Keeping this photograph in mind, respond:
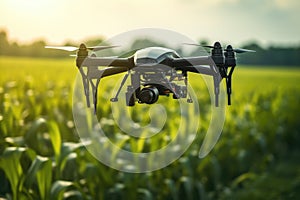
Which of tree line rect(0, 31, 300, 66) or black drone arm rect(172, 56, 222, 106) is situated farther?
tree line rect(0, 31, 300, 66)

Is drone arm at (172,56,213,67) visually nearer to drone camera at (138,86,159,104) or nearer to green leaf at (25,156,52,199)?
drone camera at (138,86,159,104)

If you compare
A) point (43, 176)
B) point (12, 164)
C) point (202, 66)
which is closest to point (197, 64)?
point (202, 66)

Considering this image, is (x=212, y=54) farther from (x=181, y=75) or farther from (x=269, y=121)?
(x=269, y=121)

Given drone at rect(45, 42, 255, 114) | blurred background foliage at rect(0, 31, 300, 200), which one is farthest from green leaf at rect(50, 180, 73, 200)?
drone at rect(45, 42, 255, 114)

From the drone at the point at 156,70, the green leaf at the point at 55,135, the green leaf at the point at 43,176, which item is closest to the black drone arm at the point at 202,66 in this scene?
the drone at the point at 156,70

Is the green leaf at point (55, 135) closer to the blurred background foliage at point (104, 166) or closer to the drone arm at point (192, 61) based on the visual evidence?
the blurred background foliage at point (104, 166)

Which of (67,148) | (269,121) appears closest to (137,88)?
(67,148)

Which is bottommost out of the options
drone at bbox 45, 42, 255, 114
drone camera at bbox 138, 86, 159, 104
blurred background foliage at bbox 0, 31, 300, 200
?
blurred background foliage at bbox 0, 31, 300, 200

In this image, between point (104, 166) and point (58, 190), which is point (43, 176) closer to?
point (58, 190)
